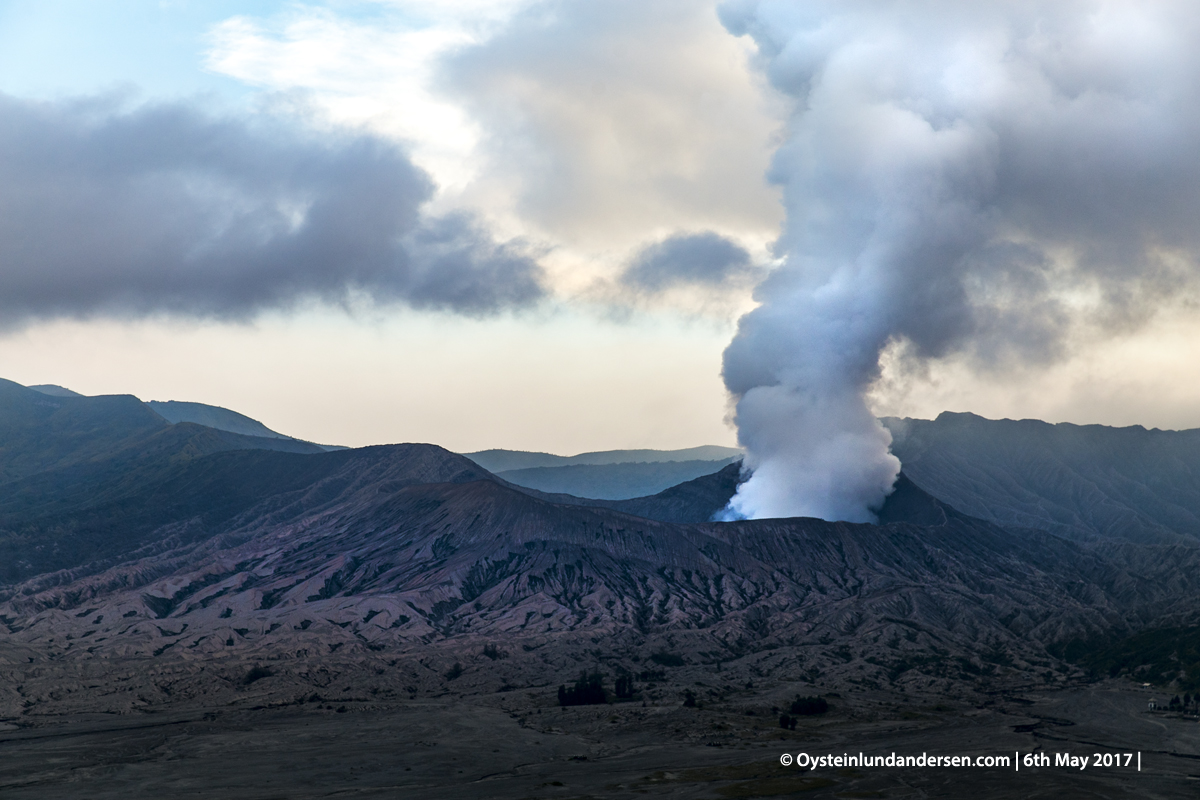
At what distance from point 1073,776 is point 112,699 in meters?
151

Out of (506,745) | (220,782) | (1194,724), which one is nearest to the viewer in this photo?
(220,782)

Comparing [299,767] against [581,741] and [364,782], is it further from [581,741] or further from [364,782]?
[581,741]

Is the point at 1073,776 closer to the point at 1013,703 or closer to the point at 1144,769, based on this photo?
the point at 1144,769

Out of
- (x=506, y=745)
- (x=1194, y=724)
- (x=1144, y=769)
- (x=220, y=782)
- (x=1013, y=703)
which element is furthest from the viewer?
(x=1013, y=703)

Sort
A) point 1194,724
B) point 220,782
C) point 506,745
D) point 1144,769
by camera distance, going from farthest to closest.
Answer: point 1194,724 → point 506,745 → point 1144,769 → point 220,782

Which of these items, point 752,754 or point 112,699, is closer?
point 752,754

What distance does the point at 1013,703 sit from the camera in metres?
197

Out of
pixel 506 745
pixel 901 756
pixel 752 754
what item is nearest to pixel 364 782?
pixel 506 745

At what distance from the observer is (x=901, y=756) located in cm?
Answer: 15288

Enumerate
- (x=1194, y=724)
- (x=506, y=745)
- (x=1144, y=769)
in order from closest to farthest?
1. (x=1144, y=769)
2. (x=506, y=745)
3. (x=1194, y=724)

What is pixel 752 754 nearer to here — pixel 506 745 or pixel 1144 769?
pixel 506 745

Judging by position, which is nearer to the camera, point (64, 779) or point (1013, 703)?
point (64, 779)

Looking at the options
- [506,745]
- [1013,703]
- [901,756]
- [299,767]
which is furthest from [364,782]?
[1013,703]

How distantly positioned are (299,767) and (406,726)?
31.5 metres
